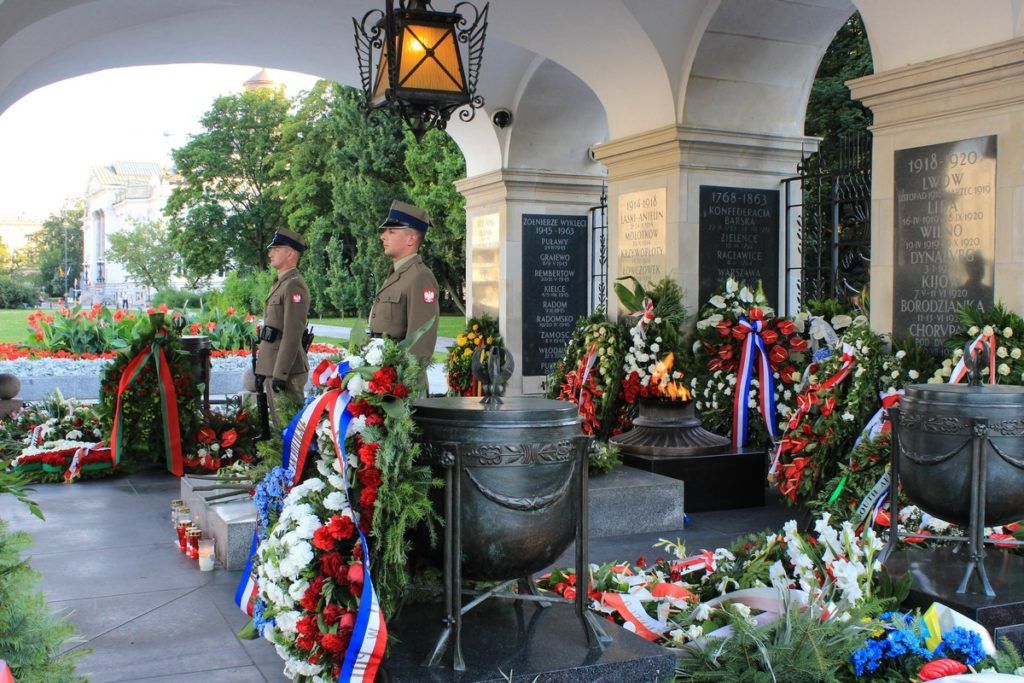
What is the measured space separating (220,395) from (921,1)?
1096 centimetres

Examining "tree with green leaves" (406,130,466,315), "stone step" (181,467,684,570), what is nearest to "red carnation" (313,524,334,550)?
"stone step" (181,467,684,570)

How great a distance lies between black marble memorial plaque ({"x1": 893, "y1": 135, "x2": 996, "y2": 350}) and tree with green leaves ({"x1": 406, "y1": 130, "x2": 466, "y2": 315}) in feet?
58.8

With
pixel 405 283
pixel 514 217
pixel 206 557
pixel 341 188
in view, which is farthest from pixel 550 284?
pixel 341 188

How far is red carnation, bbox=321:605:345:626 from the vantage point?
2.96 meters

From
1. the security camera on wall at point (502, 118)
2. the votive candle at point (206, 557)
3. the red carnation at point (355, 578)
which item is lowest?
the votive candle at point (206, 557)

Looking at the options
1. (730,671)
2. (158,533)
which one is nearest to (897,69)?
(730,671)

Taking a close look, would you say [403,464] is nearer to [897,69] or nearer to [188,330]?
[897,69]

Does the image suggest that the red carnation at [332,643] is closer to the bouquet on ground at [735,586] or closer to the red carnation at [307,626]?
the red carnation at [307,626]

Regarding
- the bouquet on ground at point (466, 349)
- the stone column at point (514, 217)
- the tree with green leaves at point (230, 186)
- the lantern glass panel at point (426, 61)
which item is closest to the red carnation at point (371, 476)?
the lantern glass panel at point (426, 61)

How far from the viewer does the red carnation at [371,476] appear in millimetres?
2971

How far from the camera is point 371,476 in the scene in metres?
2.98

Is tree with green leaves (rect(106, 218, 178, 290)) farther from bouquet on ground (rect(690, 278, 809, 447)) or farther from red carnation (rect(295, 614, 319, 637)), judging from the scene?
red carnation (rect(295, 614, 319, 637))

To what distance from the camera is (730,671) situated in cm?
318

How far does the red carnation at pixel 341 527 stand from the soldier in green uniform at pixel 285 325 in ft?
14.1
